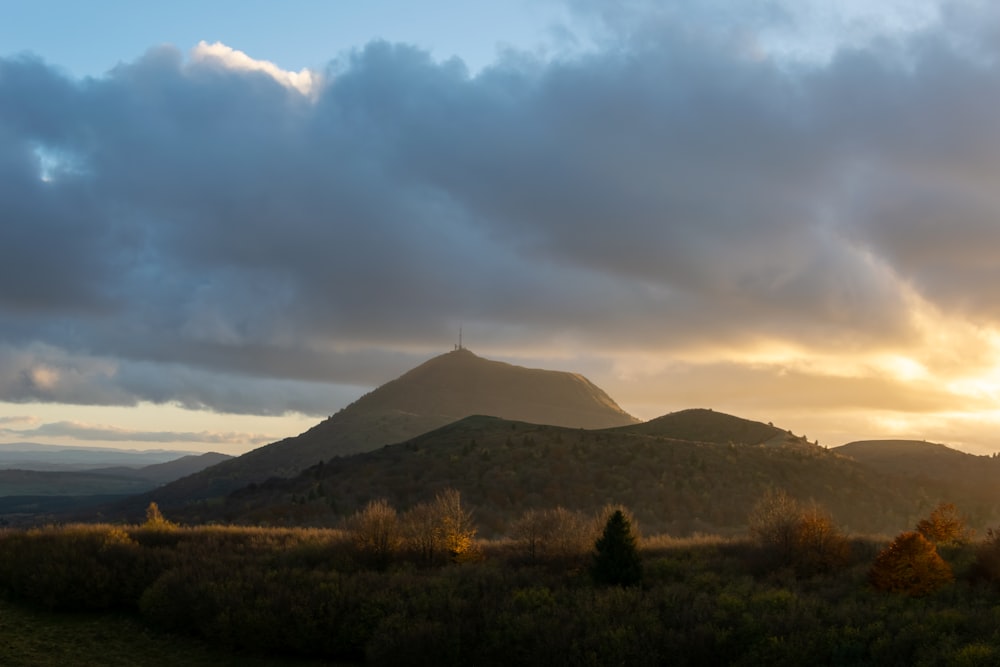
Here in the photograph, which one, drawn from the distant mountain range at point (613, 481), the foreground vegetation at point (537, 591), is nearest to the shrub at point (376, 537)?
the foreground vegetation at point (537, 591)

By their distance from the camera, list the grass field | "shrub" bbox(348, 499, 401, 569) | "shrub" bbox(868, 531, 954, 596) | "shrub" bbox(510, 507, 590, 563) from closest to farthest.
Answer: the grass field
"shrub" bbox(868, 531, 954, 596)
"shrub" bbox(510, 507, 590, 563)
"shrub" bbox(348, 499, 401, 569)

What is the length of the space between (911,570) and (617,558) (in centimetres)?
831

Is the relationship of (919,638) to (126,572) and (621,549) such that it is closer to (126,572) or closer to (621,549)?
(621,549)

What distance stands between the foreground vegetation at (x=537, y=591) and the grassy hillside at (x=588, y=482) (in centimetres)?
2147

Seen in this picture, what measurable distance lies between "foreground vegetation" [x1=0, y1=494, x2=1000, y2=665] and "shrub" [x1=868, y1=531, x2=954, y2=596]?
58 mm

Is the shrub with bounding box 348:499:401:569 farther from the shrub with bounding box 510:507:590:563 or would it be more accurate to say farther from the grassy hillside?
the grassy hillside

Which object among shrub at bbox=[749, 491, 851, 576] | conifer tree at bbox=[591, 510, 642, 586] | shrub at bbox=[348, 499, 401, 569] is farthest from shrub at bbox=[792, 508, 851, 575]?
shrub at bbox=[348, 499, 401, 569]

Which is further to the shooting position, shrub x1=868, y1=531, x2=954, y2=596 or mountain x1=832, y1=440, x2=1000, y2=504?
mountain x1=832, y1=440, x2=1000, y2=504

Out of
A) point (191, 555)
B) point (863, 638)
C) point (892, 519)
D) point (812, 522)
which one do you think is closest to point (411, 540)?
point (191, 555)

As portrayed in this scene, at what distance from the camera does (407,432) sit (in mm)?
145000

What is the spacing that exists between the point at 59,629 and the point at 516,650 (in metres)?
12.9

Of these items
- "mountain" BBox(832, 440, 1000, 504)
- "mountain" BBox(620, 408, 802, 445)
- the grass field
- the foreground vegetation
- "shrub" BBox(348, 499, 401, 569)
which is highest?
"mountain" BBox(620, 408, 802, 445)

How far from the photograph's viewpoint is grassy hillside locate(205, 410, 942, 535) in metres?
57.0

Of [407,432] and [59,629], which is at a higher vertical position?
[407,432]
